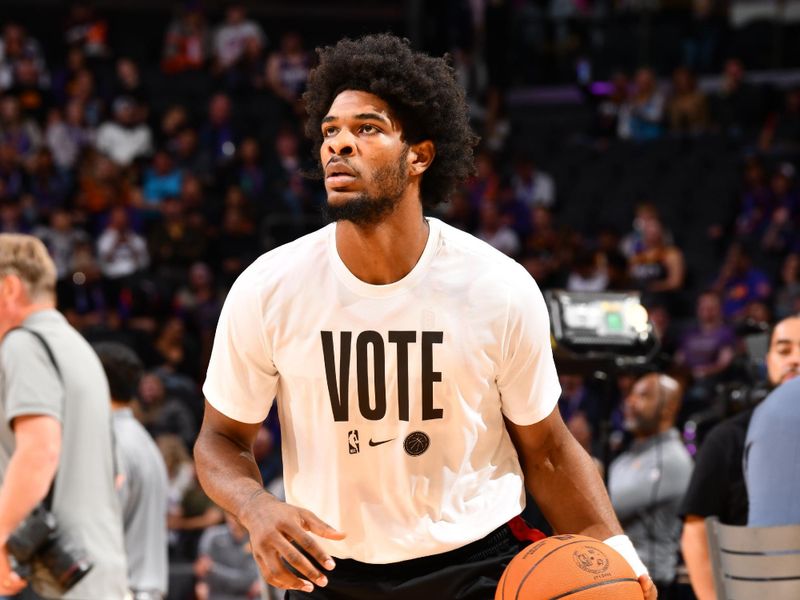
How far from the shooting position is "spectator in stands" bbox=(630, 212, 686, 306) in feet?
36.1

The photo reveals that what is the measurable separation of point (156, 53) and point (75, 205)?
3.64m

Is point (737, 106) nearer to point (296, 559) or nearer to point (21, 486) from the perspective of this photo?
point (21, 486)

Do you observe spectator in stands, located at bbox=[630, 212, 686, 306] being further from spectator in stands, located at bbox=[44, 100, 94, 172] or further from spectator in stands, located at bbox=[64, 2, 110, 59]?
spectator in stands, located at bbox=[64, 2, 110, 59]

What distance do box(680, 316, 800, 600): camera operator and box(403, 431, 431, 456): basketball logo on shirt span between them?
6.92 ft

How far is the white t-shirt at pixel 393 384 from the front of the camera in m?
2.94

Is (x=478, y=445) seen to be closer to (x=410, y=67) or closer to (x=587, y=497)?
(x=587, y=497)

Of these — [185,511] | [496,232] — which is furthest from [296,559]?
[496,232]

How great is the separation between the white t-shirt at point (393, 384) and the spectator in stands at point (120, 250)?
939cm

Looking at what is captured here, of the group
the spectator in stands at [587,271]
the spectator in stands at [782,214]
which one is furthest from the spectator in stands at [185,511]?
the spectator in stands at [782,214]

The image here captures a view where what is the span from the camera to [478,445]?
302cm

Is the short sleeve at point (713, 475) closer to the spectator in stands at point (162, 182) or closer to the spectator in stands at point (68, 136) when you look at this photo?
the spectator in stands at point (162, 182)

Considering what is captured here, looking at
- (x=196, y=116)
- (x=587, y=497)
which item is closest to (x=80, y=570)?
(x=587, y=497)

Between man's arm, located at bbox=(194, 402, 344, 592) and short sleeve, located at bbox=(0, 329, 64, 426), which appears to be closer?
man's arm, located at bbox=(194, 402, 344, 592)

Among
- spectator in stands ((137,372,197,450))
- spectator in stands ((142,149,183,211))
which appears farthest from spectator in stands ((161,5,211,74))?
spectator in stands ((137,372,197,450))
